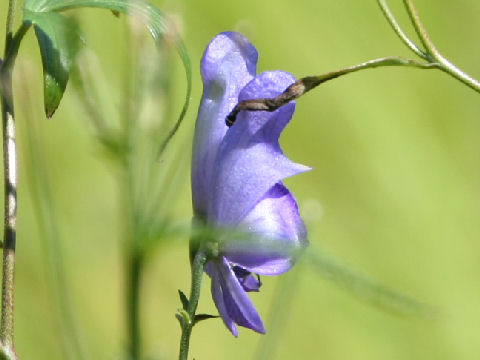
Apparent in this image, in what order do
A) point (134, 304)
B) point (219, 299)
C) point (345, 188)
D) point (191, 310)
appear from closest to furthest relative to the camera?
point (134, 304) → point (191, 310) → point (219, 299) → point (345, 188)

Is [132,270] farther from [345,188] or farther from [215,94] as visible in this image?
[345,188]

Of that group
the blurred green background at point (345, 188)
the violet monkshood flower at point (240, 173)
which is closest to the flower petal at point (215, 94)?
the violet monkshood flower at point (240, 173)

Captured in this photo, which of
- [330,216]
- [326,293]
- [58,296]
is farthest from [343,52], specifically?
[58,296]

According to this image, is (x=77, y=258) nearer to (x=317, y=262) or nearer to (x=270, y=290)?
(x=270, y=290)

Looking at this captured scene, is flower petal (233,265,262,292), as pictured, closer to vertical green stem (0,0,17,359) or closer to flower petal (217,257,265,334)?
flower petal (217,257,265,334)

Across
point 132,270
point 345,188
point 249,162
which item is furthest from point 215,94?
point 345,188

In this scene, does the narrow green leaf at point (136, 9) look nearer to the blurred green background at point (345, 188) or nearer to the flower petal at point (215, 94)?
the flower petal at point (215, 94)

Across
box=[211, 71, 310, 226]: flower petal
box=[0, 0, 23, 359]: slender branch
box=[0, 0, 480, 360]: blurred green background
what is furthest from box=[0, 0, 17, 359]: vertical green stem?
box=[0, 0, 480, 360]: blurred green background
